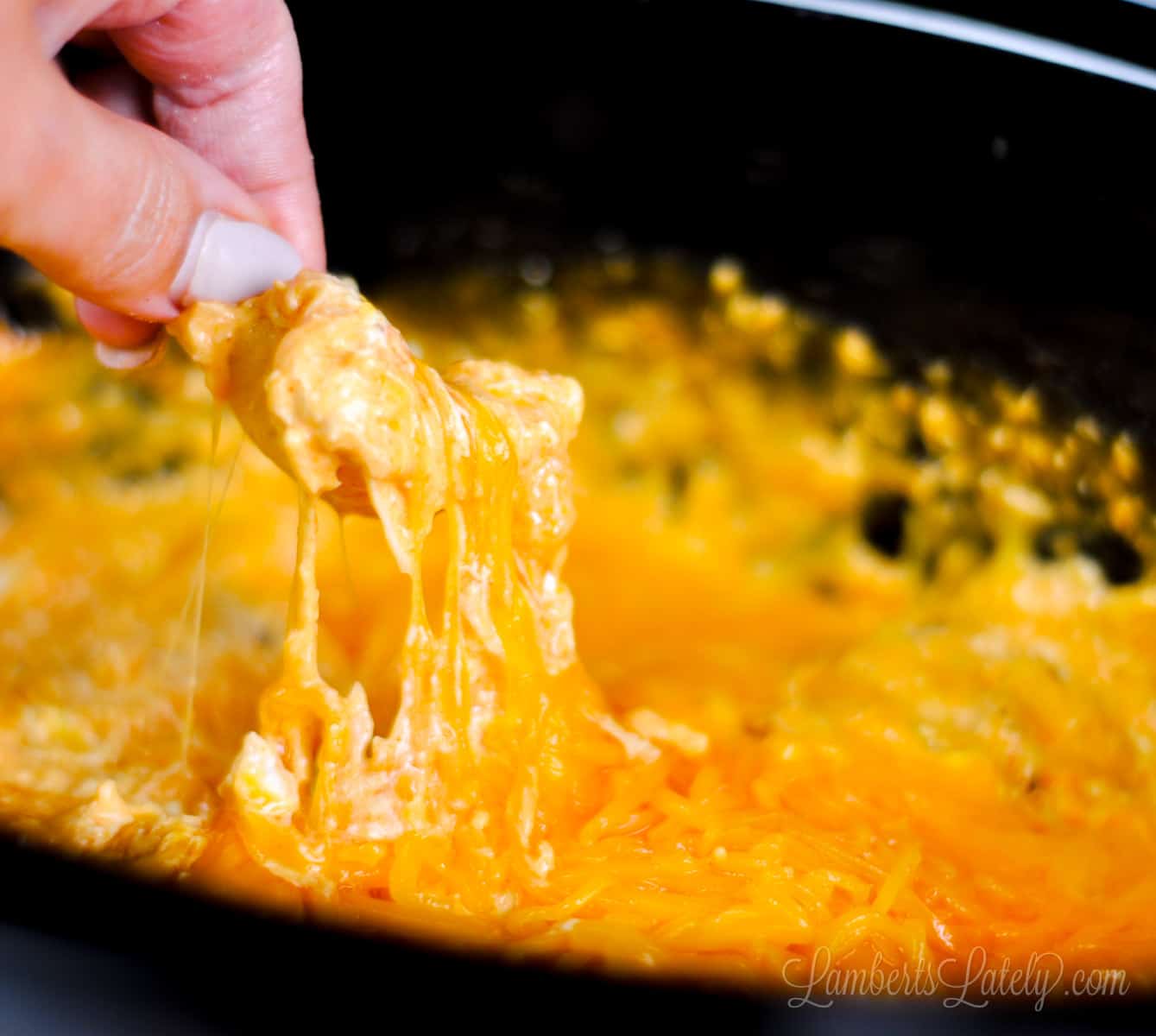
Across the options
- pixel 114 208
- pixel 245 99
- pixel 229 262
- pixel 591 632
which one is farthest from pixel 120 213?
pixel 591 632

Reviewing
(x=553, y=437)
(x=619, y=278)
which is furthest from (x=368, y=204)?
(x=553, y=437)

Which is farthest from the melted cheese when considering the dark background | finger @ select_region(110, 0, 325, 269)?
the dark background

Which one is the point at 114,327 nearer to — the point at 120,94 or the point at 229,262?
the point at 229,262

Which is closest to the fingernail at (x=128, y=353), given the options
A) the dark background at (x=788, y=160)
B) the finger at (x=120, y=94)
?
the finger at (x=120, y=94)

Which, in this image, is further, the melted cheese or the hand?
the melted cheese

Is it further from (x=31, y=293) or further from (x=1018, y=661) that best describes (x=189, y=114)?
(x=1018, y=661)

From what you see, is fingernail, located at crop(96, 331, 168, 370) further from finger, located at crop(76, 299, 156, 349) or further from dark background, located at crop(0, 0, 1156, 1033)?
dark background, located at crop(0, 0, 1156, 1033)
